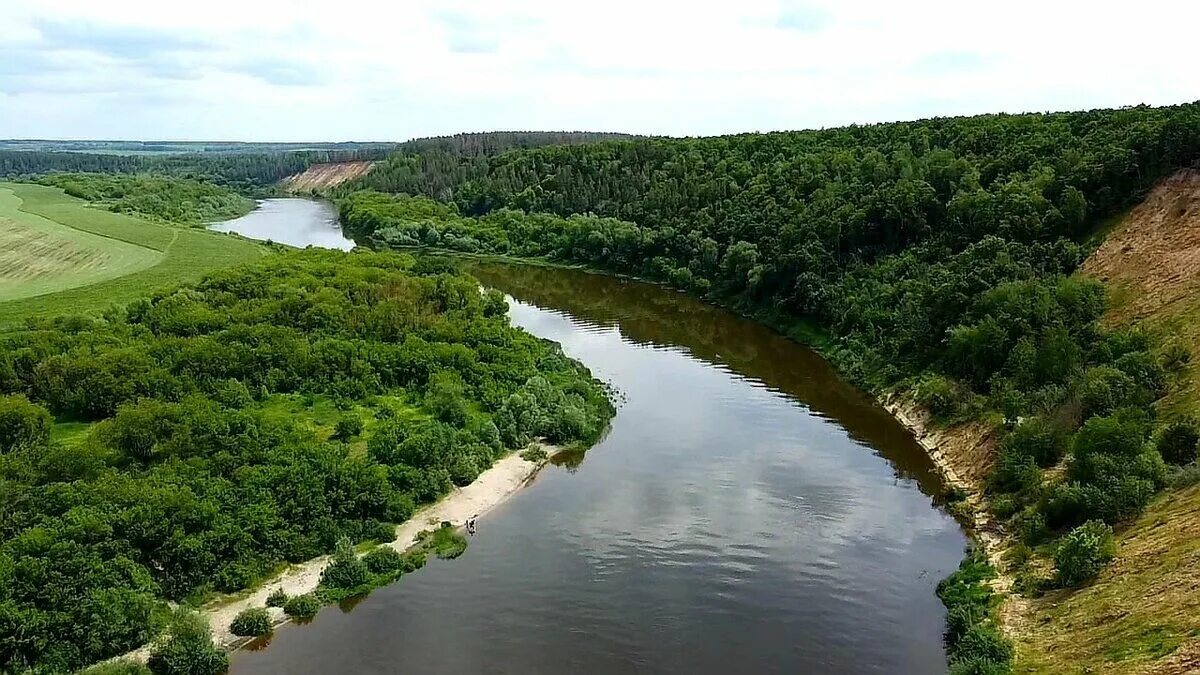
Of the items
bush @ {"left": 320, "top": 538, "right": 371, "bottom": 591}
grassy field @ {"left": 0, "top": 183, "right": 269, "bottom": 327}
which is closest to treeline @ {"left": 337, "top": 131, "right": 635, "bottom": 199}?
grassy field @ {"left": 0, "top": 183, "right": 269, "bottom": 327}

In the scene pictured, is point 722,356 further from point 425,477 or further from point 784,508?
point 425,477

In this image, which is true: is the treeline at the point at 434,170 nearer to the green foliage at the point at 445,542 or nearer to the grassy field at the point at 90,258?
the grassy field at the point at 90,258

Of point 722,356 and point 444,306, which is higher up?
point 444,306

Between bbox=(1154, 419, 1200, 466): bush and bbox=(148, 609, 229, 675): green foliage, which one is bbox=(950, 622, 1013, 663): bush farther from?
bbox=(148, 609, 229, 675): green foliage

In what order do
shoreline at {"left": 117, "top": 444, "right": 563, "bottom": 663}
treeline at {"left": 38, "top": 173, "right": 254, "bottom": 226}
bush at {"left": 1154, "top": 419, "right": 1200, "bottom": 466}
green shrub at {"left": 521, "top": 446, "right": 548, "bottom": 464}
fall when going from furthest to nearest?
treeline at {"left": 38, "top": 173, "right": 254, "bottom": 226} < green shrub at {"left": 521, "top": 446, "right": 548, "bottom": 464} < bush at {"left": 1154, "top": 419, "right": 1200, "bottom": 466} < shoreline at {"left": 117, "top": 444, "right": 563, "bottom": 663}

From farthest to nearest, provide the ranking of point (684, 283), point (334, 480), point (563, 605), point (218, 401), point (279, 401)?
point (684, 283)
point (279, 401)
point (218, 401)
point (334, 480)
point (563, 605)

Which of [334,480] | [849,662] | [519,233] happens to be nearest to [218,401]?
[334,480]
